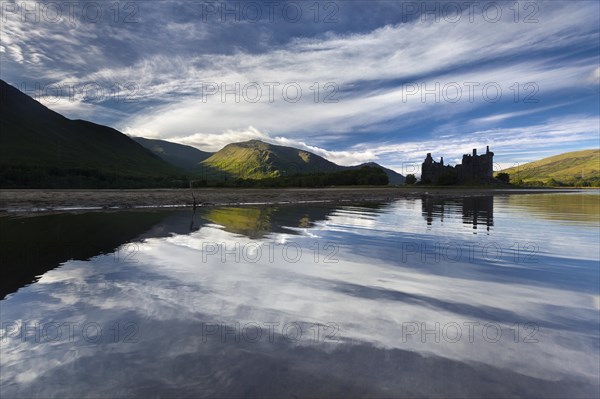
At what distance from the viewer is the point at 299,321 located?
7602mm

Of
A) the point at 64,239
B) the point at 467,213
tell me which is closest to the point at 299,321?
the point at 64,239

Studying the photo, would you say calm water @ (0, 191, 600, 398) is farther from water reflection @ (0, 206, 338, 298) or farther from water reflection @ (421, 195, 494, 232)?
water reflection @ (421, 195, 494, 232)

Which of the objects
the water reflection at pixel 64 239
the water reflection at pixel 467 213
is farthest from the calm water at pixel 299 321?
the water reflection at pixel 467 213

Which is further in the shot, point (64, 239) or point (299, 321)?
point (64, 239)

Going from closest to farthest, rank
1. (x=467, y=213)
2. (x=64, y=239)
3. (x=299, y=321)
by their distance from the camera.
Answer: (x=299, y=321) → (x=64, y=239) → (x=467, y=213)

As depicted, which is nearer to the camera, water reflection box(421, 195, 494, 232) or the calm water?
the calm water

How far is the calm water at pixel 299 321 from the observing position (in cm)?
516

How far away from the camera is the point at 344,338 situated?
6.70 metres

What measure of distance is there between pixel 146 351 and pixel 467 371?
5.70 metres

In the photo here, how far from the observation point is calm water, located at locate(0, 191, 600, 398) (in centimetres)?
516

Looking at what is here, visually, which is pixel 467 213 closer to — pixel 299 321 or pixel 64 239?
pixel 299 321

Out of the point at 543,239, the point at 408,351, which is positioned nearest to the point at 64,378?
the point at 408,351

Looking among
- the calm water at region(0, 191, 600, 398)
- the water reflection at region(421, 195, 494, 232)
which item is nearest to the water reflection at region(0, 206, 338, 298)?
the calm water at region(0, 191, 600, 398)

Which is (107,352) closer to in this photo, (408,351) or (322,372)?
(322,372)
